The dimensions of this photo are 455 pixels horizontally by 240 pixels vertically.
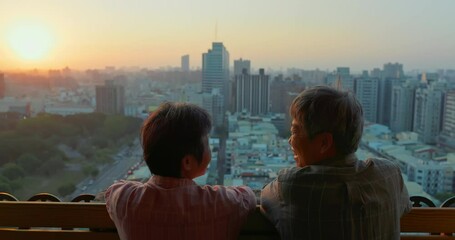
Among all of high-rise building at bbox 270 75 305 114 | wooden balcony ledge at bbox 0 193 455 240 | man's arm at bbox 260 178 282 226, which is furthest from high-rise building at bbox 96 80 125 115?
man's arm at bbox 260 178 282 226

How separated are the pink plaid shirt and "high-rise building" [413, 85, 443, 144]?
1.49 meters

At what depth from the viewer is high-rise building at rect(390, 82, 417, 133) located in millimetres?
2322

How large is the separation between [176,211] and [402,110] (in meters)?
1.63

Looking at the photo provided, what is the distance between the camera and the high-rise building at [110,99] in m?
2.30

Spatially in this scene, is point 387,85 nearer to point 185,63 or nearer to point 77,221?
point 185,63

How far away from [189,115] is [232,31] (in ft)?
4.70

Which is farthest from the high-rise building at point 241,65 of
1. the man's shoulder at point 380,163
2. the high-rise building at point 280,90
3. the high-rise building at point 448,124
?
the man's shoulder at point 380,163

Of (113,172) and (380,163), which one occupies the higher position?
(380,163)

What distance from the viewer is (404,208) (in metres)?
1.22

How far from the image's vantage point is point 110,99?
2312 mm

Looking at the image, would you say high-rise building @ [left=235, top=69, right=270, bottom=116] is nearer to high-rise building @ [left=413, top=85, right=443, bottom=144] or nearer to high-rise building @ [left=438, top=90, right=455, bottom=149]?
high-rise building @ [left=413, top=85, right=443, bottom=144]

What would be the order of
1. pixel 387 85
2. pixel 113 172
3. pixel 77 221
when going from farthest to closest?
pixel 387 85 → pixel 113 172 → pixel 77 221

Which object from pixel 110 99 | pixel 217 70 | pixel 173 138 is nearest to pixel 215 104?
pixel 217 70

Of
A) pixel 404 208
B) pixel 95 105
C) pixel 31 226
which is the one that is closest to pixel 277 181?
pixel 404 208
